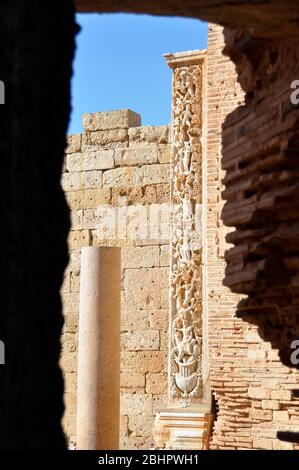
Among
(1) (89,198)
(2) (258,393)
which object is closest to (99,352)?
(2) (258,393)

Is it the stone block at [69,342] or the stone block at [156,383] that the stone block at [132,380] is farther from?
the stone block at [69,342]

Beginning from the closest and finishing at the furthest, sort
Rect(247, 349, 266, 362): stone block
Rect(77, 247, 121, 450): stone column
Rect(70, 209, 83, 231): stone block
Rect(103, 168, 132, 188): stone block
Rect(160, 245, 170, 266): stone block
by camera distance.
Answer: Rect(247, 349, 266, 362): stone block < Rect(77, 247, 121, 450): stone column < Rect(160, 245, 170, 266): stone block < Rect(103, 168, 132, 188): stone block < Rect(70, 209, 83, 231): stone block

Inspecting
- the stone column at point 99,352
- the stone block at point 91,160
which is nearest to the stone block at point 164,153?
the stone block at point 91,160

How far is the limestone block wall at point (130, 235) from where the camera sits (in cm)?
1289

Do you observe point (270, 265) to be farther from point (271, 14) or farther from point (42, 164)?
point (42, 164)

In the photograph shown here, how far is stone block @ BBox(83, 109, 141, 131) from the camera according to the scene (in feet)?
45.5

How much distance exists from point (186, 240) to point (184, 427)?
243 centimetres

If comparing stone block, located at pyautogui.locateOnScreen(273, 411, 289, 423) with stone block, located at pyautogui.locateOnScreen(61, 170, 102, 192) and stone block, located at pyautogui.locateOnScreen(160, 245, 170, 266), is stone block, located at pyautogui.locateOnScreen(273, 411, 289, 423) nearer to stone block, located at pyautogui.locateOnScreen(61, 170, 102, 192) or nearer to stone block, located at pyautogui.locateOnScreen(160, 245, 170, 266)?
stone block, located at pyautogui.locateOnScreen(160, 245, 170, 266)

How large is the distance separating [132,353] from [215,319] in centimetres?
268

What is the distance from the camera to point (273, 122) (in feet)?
19.2

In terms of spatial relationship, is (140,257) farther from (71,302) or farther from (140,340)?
(71,302)

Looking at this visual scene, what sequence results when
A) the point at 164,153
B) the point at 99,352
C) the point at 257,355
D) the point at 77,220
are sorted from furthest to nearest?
the point at 77,220 < the point at 164,153 < the point at 99,352 < the point at 257,355

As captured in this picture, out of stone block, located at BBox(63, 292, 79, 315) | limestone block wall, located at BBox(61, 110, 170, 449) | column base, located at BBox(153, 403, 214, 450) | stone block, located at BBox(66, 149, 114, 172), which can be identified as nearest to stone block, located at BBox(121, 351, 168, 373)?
limestone block wall, located at BBox(61, 110, 170, 449)

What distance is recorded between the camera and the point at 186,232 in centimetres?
1236
